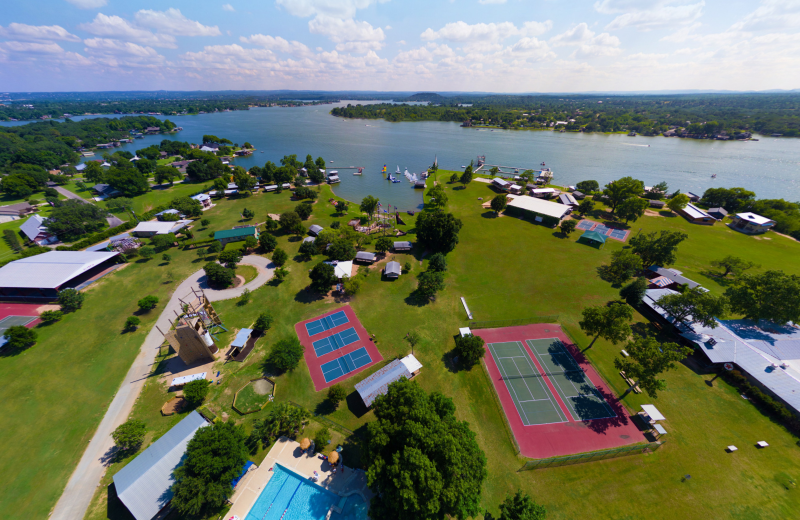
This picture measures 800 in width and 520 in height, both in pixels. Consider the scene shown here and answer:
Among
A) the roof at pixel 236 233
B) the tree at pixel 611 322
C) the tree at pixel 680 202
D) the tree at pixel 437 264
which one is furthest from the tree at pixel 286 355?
the tree at pixel 680 202

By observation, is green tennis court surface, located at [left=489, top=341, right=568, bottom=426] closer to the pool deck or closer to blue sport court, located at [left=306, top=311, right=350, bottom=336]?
the pool deck

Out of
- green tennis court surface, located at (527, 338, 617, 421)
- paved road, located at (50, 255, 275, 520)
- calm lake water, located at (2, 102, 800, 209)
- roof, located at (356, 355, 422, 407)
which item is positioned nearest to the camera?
paved road, located at (50, 255, 275, 520)

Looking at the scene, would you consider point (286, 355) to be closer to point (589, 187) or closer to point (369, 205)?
point (369, 205)

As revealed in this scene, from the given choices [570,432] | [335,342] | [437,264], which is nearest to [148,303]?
[335,342]

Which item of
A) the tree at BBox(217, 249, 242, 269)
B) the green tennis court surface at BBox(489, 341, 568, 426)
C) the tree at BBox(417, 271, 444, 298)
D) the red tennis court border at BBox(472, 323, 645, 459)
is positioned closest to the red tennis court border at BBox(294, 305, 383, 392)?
the tree at BBox(417, 271, 444, 298)

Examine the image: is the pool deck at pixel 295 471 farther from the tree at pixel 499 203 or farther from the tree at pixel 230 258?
the tree at pixel 499 203

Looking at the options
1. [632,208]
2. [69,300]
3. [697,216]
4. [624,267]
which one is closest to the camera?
[69,300]

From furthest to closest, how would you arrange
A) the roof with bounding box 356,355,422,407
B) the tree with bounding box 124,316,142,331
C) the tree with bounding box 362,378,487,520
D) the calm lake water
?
the calm lake water → the tree with bounding box 124,316,142,331 → the roof with bounding box 356,355,422,407 → the tree with bounding box 362,378,487,520
